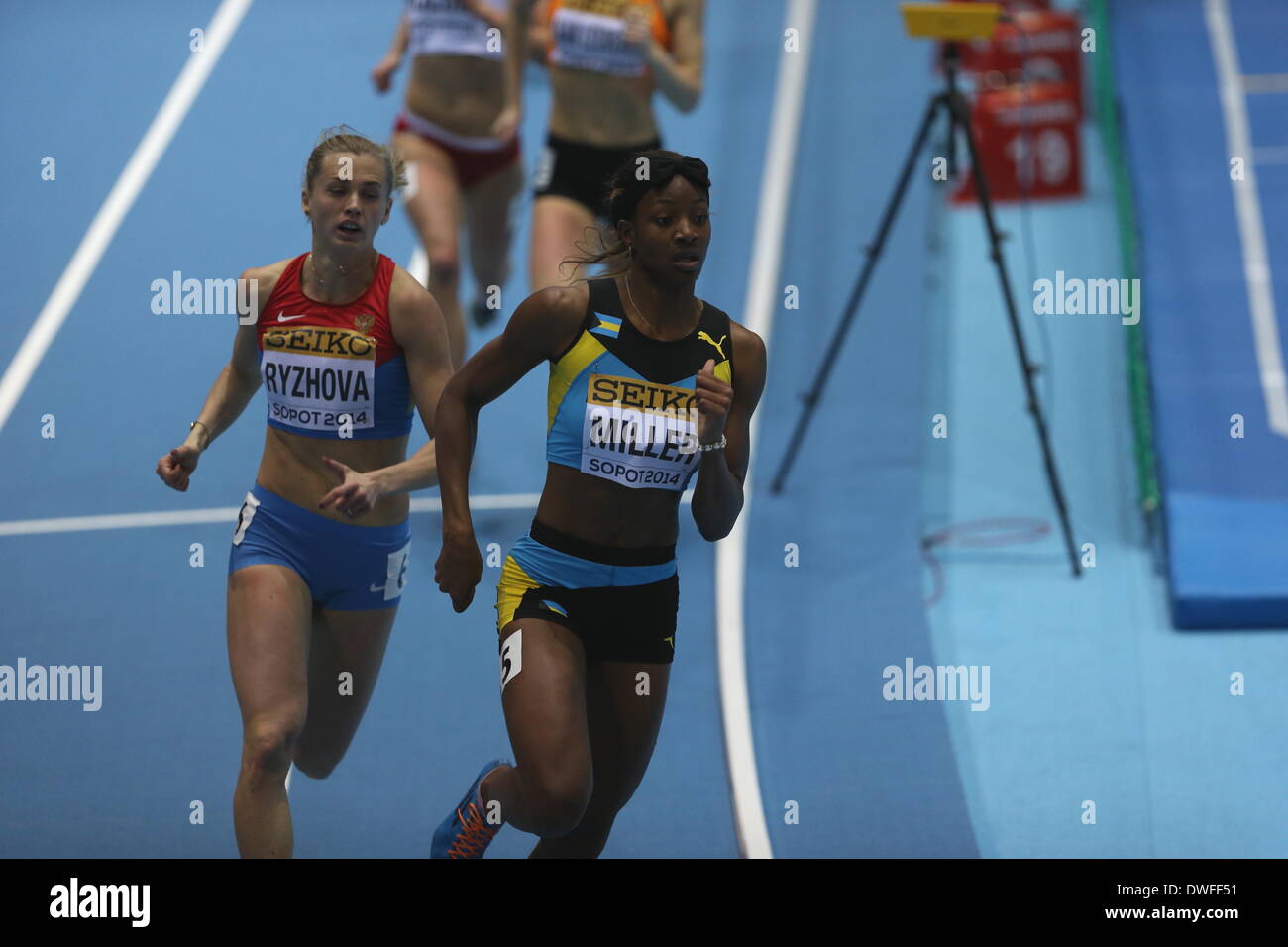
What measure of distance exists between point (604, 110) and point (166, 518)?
8.75 feet

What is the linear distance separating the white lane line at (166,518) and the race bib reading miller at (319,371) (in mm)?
2841

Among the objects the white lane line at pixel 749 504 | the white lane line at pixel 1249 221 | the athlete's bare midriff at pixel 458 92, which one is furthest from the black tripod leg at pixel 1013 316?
the athlete's bare midriff at pixel 458 92

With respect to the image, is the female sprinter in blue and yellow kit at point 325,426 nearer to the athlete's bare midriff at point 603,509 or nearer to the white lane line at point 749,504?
the athlete's bare midriff at point 603,509

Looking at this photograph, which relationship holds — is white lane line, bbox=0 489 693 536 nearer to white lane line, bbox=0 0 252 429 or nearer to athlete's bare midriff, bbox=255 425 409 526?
white lane line, bbox=0 0 252 429

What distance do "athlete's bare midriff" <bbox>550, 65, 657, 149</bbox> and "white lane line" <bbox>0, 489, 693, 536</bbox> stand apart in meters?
1.62

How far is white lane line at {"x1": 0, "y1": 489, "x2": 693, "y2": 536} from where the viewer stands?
8.09m

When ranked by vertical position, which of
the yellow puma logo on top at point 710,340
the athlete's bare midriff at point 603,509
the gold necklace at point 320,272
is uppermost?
the gold necklace at point 320,272

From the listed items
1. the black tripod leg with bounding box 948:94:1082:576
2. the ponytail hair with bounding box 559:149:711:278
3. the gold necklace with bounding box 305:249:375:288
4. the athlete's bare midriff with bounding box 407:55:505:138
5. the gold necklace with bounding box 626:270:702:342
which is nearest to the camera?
the ponytail hair with bounding box 559:149:711:278

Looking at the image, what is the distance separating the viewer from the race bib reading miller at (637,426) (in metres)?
4.66

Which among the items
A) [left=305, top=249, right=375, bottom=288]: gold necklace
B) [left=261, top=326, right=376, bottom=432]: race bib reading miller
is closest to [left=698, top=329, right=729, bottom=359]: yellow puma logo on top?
[left=261, top=326, right=376, bottom=432]: race bib reading miller

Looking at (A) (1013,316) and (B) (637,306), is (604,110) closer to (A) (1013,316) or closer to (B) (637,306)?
(A) (1013,316)

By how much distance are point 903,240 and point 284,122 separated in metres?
4.00

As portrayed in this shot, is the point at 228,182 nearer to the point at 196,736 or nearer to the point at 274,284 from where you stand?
the point at 196,736

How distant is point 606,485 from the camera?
4754mm
